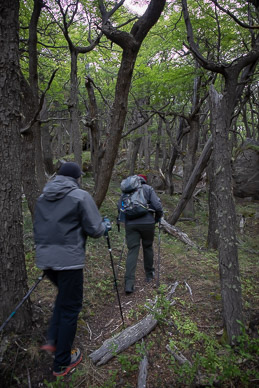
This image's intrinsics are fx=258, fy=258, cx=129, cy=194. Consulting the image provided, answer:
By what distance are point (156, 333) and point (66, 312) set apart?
151 cm

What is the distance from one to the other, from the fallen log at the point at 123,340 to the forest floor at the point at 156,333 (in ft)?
0.23

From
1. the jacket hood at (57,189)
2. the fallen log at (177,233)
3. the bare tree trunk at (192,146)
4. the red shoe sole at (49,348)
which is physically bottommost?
the fallen log at (177,233)

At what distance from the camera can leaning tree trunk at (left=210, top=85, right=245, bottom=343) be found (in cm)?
359

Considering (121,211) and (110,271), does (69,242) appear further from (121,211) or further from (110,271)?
(110,271)

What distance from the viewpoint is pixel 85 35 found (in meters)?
8.92

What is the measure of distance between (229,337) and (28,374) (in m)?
2.54

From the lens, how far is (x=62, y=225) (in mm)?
2797

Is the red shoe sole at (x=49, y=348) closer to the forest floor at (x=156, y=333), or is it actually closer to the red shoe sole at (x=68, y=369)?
the forest floor at (x=156, y=333)

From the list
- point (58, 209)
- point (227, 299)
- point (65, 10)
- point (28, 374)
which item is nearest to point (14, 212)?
point (58, 209)

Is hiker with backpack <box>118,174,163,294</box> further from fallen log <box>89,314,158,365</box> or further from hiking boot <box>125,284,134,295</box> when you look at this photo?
fallen log <box>89,314,158,365</box>

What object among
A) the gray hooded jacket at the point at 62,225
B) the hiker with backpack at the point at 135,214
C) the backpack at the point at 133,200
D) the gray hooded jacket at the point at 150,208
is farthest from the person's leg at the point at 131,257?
the gray hooded jacket at the point at 62,225

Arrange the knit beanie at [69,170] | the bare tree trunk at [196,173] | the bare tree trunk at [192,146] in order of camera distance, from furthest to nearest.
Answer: the bare tree trunk at [192,146] < the bare tree trunk at [196,173] < the knit beanie at [69,170]

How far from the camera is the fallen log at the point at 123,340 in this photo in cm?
313

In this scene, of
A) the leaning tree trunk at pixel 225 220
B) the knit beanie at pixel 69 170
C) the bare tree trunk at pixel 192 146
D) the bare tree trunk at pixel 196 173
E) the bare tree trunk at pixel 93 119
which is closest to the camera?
the knit beanie at pixel 69 170
